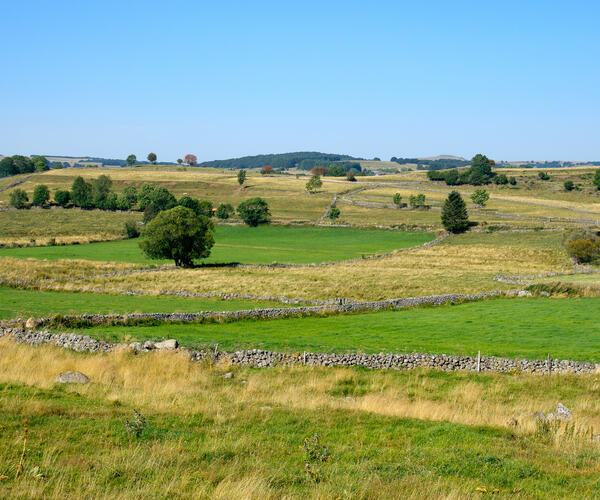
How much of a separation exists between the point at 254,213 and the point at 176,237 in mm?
63868

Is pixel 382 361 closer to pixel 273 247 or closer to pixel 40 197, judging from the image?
pixel 273 247

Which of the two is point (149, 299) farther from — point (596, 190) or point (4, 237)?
point (596, 190)

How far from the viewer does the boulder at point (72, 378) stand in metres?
16.8

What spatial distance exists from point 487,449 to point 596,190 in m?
181

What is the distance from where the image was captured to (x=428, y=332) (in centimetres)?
3116

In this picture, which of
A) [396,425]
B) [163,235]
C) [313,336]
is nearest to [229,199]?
[163,235]

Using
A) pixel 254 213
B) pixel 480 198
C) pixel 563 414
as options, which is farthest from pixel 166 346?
pixel 480 198

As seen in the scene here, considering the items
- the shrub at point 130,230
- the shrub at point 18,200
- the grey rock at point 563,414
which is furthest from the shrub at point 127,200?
the grey rock at point 563,414

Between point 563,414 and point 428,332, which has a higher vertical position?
point 563,414

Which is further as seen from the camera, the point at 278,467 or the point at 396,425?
the point at 396,425

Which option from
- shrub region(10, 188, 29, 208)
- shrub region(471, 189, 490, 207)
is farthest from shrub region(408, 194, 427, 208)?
shrub region(10, 188, 29, 208)

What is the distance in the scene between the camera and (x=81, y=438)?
1159cm

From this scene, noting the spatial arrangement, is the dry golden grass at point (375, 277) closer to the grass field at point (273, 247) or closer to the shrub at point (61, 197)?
the grass field at point (273, 247)

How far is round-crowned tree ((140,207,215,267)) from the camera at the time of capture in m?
65.7
